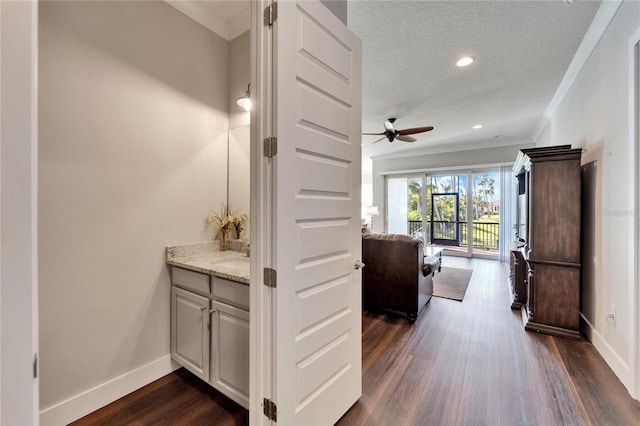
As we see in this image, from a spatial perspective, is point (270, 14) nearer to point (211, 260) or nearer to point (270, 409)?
point (211, 260)

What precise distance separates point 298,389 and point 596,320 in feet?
9.53

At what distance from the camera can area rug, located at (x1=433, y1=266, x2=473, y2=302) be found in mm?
4020

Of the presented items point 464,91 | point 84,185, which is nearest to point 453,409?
point 84,185

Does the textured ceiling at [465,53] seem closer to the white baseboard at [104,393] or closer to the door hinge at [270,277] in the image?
the door hinge at [270,277]

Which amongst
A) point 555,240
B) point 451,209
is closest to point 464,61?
point 555,240

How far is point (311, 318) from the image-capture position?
1441 mm

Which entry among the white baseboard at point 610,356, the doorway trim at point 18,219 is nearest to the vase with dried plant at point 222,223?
the doorway trim at point 18,219

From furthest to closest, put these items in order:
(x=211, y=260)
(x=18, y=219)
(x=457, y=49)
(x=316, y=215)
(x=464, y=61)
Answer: (x=464, y=61)
(x=457, y=49)
(x=211, y=260)
(x=316, y=215)
(x=18, y=219)

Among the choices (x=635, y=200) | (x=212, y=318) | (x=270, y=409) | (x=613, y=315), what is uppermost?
(x=635, y=200)

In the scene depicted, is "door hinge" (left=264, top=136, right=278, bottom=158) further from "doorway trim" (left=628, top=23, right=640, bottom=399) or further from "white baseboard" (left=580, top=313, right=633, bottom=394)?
"white baseboard" (left=580, top=313, right=633, bottom=394)

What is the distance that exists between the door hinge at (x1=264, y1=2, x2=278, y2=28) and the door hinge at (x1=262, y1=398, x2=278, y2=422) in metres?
1.78

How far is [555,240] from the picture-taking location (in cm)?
277

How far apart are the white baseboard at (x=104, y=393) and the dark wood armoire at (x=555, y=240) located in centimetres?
351

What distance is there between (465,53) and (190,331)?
11.7 feet
